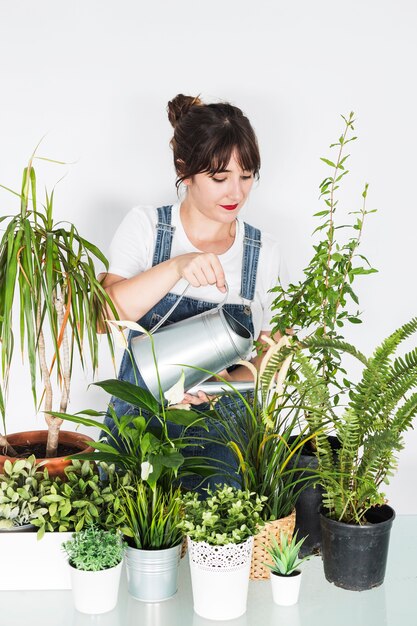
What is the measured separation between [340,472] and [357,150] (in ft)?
4.00

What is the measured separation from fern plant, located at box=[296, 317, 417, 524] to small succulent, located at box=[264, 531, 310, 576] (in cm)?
11

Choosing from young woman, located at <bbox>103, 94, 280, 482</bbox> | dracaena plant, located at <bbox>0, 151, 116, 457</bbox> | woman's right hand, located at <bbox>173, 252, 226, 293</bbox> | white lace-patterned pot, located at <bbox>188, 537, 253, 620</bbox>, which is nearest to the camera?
white lace-patterned pot, located at <bbox>188, 537, 253, 620</bbox>

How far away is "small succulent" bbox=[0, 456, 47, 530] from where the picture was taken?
4.56 ft

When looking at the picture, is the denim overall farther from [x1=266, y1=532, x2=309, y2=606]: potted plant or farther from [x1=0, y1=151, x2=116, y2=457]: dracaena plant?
[x1=266, y1=532, x2=309, y2=606]: potted plant

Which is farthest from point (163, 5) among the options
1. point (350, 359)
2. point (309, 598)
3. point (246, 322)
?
point (309, 598)

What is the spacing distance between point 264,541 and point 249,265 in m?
0.85

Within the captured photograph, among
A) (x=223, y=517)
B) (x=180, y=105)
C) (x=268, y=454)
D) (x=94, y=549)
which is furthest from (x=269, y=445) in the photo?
(x=180, y=105)

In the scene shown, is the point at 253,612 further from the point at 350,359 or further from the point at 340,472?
the point at 350,359

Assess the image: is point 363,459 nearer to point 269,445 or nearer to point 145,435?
point 269,445

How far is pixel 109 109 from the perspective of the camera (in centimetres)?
218

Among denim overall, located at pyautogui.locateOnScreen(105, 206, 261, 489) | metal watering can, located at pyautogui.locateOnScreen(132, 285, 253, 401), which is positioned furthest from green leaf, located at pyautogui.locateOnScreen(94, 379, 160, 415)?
denim overall, located at pyautogui.locateOnScreen(105, 206, 261, 489)

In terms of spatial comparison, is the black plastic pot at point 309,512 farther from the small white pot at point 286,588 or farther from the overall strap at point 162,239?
the overall strap at point 162,239

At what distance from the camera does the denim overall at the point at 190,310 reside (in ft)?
6.31

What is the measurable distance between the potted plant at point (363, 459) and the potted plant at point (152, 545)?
304 millimetres
